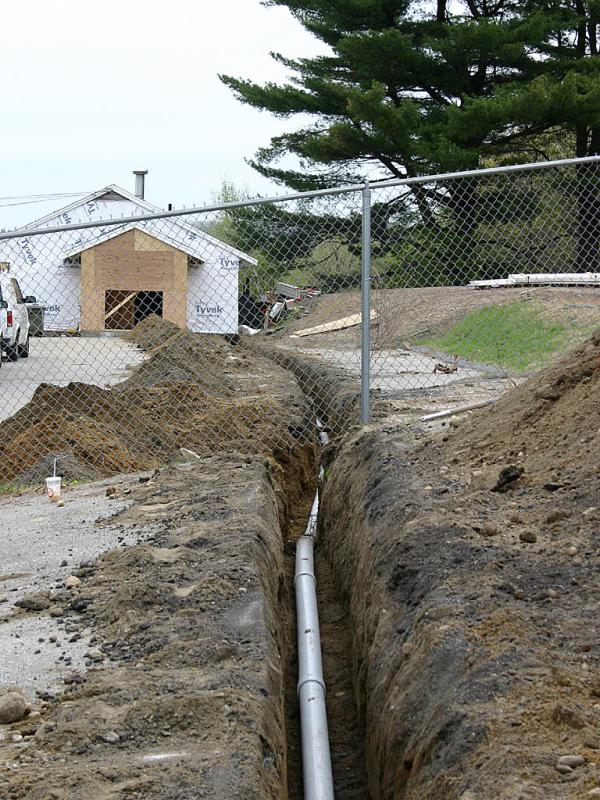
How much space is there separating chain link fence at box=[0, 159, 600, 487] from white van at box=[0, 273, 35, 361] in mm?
64

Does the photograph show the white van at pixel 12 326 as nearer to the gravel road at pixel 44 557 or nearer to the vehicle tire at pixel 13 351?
the vehicle tire at pixel 13 351

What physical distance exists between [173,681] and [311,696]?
1.31 m

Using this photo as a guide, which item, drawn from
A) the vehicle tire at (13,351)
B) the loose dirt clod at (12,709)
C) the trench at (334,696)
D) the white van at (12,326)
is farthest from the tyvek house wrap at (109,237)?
the loose dirt clod at (12,709)

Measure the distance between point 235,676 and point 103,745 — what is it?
0.70m

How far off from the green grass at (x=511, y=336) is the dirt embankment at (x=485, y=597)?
6244mm

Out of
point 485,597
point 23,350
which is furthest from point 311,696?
point 23,350

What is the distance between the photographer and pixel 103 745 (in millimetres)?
3254

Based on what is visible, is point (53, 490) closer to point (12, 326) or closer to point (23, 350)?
point (23, 350)

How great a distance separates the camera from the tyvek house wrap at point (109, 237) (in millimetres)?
10109

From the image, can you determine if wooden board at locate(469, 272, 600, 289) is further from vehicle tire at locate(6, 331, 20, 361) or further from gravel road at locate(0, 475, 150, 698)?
gravel road at locate(0, 475, 150, 698)

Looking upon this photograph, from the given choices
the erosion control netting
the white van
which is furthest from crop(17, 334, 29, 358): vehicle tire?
the erosion control netting

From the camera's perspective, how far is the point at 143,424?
10367 mm

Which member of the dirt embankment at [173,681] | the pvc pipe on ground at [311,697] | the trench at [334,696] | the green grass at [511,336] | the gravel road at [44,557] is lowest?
the trench at [334,696]

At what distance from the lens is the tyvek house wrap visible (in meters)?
10.1
